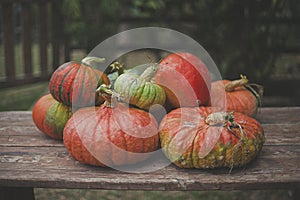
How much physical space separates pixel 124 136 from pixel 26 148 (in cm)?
43

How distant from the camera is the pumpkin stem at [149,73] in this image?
1.35 meters

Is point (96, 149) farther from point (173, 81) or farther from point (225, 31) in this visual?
point (225, 31)

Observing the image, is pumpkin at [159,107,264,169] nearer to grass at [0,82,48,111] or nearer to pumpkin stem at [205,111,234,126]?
pumpkin stem at [205,111,234,126]

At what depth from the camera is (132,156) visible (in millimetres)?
1228

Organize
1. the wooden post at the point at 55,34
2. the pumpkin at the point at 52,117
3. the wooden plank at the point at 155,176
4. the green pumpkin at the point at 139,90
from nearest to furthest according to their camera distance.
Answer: the wooden plank at the point at 155,176 → the green pumpkin at the point at 139,90 → the pumpkin at the point at 52,117 → the wooden post at the point at 55,34

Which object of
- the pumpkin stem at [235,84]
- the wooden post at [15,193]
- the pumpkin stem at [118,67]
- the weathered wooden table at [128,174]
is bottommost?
the wooden post at [15,193]

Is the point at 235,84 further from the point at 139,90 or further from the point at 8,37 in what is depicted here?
the point at 8,37

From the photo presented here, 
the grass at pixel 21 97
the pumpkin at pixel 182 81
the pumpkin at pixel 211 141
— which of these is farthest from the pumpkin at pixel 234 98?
the grass at pixel 21 97

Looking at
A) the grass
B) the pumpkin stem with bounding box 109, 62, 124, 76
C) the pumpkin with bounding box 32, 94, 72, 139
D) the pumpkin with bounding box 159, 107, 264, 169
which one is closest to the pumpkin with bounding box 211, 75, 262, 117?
the pumpkin with bounding box 159, 107, 264, 169

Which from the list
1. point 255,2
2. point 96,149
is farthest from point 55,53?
point 96,149

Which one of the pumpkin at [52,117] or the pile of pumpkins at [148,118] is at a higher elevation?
the pile of pumpkins at [148,118]

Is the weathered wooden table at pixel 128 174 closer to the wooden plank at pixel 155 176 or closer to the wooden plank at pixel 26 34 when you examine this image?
the wooden plank at pixel 155 176

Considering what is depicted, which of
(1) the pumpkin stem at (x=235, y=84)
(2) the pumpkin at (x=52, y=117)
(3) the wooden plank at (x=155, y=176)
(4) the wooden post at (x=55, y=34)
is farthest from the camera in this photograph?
(4) the wooden post at (x=55, y=34)

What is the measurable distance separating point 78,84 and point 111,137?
26 centimetres
